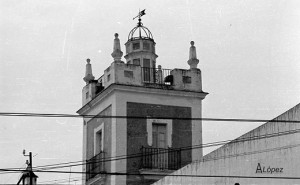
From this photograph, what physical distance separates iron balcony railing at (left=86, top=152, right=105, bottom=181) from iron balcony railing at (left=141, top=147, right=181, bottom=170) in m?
1.69

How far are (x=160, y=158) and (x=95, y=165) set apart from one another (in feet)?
8.61

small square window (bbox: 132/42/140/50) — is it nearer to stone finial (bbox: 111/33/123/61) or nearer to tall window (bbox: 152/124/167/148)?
stone finial (bbox: 111/33/123/61)

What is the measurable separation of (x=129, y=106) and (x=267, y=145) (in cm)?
1262

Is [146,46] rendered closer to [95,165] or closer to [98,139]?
[98,139]

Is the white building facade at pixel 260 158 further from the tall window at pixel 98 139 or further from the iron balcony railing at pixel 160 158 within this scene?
the tall window at pixel 98 139

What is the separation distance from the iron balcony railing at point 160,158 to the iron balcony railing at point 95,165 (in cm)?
169

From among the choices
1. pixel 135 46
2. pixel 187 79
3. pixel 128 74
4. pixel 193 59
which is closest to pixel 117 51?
pixel 128 74

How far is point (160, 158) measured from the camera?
127 feet

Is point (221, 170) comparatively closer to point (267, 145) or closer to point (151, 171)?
point (267, 145)

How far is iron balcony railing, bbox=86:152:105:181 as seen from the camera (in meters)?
38.9

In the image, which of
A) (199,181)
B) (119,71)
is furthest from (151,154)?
(199,181)

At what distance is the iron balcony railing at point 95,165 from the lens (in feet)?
128

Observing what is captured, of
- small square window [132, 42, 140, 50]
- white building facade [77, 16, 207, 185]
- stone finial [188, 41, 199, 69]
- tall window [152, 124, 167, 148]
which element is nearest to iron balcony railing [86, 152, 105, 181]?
white building facade [77, 16, 207, 185]

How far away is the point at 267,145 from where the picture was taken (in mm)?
26781
